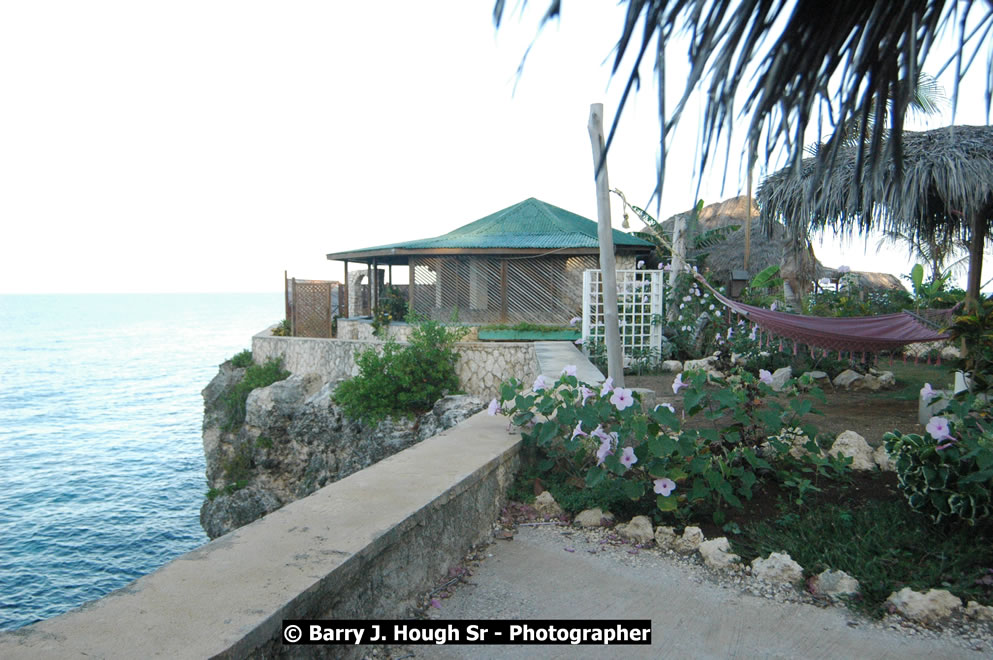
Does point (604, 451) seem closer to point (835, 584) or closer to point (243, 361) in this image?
point (835, 584)

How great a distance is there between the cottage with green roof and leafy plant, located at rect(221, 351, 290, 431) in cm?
351

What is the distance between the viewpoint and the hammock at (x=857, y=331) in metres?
5.86

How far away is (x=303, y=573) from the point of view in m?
1.93

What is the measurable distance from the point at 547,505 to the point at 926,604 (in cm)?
173

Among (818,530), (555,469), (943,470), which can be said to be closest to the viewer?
(943,470)

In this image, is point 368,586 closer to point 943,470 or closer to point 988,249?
point 943,470

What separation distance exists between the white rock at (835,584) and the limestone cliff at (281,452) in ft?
25.5

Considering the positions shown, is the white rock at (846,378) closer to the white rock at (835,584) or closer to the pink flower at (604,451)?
the pink flower at (604,451)

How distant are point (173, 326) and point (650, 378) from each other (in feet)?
334

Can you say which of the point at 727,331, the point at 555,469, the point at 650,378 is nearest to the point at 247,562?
the point at 555,469

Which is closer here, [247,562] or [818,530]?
[247,562]

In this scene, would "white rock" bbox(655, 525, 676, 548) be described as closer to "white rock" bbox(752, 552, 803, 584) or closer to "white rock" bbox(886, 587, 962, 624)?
"white rock" bbox(752, 552, 803, 584)

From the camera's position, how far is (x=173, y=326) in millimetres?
96812

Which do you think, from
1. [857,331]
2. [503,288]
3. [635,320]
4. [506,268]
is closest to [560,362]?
[635,320]
